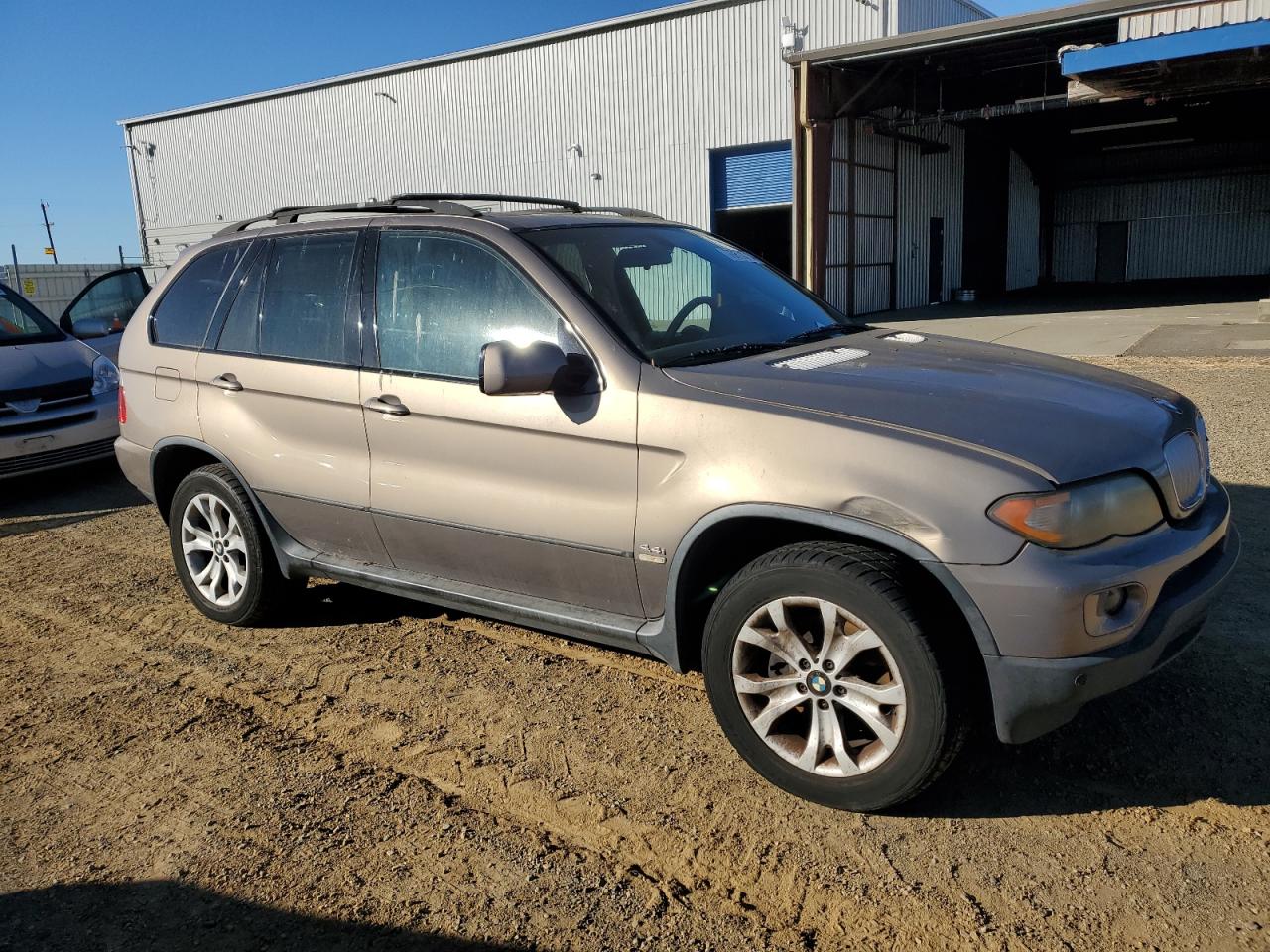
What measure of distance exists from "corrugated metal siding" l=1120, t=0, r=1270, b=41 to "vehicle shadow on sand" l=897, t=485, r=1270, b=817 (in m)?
15.7

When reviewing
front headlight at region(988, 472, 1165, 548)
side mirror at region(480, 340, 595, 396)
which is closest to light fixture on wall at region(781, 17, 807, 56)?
side mirror at region(480, 340, 595, 396)

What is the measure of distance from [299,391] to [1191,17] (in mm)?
17356

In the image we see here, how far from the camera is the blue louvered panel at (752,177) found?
73.6ft

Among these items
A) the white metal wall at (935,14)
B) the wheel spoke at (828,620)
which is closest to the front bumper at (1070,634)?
the wheel spoke at (828,620)

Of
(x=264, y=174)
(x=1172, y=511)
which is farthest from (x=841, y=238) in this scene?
(x=1172, y=511)

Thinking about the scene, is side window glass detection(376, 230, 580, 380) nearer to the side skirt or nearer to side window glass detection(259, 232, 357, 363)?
side window glass detection(259, 232, 357, 363)

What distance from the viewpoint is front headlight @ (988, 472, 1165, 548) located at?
8.60 feet

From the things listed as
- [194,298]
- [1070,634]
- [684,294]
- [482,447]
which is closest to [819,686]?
[1070,634]

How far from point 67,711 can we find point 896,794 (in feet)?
10.2

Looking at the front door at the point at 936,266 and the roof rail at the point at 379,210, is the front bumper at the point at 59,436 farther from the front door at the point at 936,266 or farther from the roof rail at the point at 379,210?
the front door at the point at 936,266

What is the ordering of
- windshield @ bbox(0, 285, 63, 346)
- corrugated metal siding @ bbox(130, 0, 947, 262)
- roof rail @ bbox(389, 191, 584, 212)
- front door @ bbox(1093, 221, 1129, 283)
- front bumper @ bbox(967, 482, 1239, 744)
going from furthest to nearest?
front door @ bbox(1093, 221, 1129, 283) → corrugated metal siding @ bbox(130, 0, 947, 262) → windshield @ bbox(0, 285, 63, 346) → roof rail @ bbox(389, 191, 584, 212) → front bumper @ bbox(967, 482, 1239, 744)

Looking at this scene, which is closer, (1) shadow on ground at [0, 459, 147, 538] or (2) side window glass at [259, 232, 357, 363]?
(2) side window glass at [259, 232, 357, 363]

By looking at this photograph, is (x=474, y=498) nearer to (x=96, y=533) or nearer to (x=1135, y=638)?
(x=1135, y=638)

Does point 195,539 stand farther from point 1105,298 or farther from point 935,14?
point 1105,298
